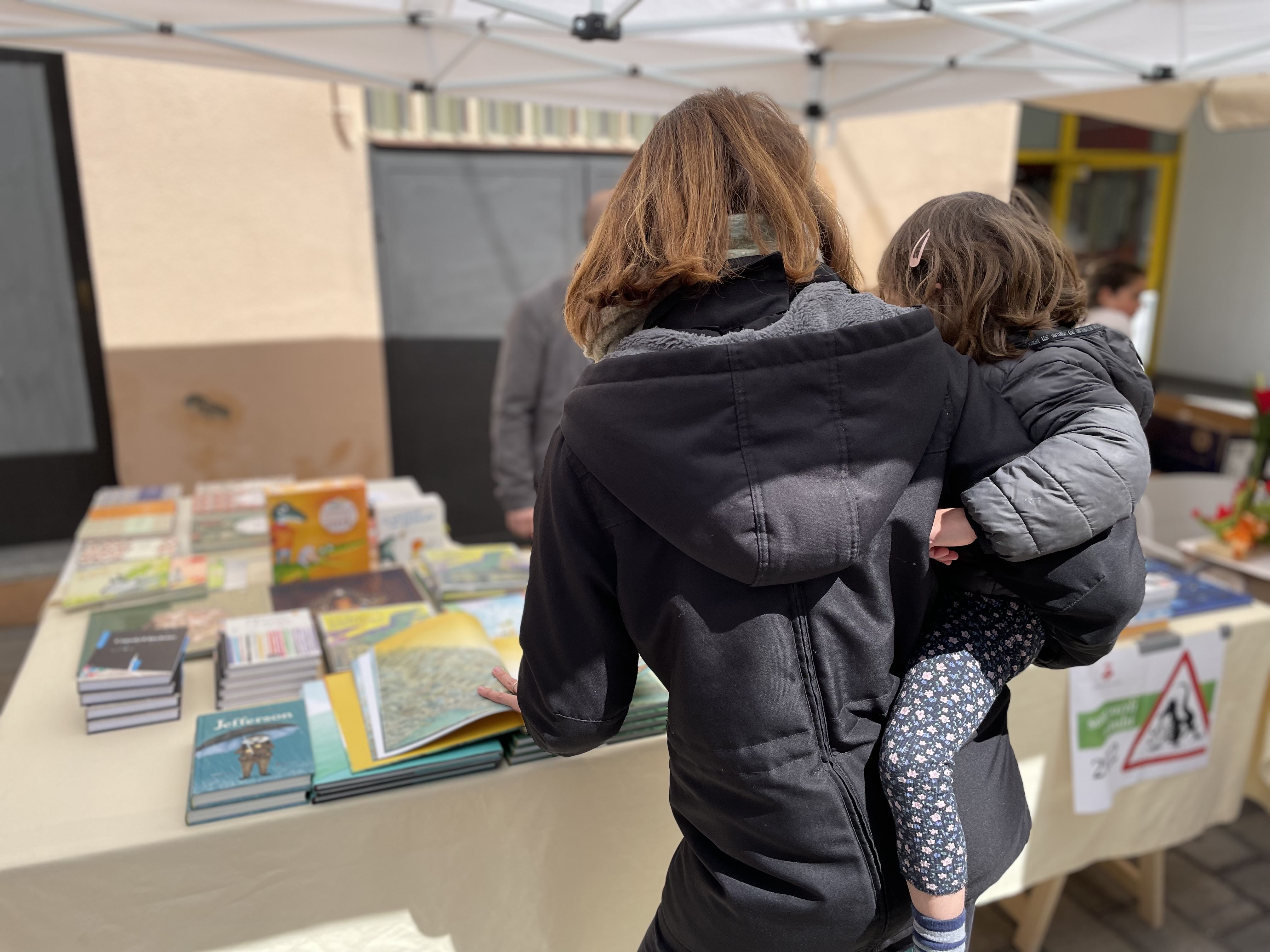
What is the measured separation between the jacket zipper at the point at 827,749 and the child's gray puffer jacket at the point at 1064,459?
9.5 inches

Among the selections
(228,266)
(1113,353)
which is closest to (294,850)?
(1113,353)

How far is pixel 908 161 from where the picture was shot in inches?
220

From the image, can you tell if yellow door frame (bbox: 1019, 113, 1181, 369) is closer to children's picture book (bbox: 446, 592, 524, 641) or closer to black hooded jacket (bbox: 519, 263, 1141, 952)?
children's picture book (bbox: 446, 592, 524, 641)

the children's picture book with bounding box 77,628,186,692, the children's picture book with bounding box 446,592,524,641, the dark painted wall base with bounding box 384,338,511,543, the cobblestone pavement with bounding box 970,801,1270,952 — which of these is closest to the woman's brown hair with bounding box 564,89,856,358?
the children's picture book with bounding box 446,592,524,641

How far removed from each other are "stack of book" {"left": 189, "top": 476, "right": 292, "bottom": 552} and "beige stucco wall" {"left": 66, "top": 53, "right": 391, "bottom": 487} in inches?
50.4

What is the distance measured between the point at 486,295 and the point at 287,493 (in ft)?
9.37

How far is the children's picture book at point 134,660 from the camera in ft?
5.42

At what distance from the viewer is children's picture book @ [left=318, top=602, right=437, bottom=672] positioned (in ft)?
6.11

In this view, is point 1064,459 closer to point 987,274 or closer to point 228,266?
point 987,274

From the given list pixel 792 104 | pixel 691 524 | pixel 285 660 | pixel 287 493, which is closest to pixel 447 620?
pixel 285 660

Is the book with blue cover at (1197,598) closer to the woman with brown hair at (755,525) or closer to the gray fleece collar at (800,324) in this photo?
the woman with brown hair at (755,525)

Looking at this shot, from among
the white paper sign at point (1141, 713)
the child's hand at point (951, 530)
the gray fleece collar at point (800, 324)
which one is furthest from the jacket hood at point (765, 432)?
the white paper sign at point (1141, 713)

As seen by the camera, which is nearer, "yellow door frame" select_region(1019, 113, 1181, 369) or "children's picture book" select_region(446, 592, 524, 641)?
"children's picture book" select_region(446, 592, 524, 641)

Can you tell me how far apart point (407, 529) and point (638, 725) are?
4.08 ft
